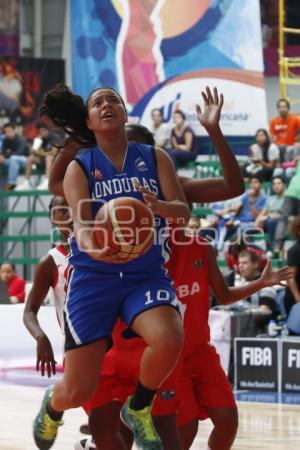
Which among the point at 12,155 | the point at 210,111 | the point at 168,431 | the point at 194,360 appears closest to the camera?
the point at 168,431

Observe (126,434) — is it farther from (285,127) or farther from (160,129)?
(160,129)

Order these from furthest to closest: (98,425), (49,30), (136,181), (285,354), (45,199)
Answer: (49,30), (45,199), (285,354), (98,425), (136,181)

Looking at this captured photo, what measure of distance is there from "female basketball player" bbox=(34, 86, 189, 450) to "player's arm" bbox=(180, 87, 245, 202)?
11.6 inches

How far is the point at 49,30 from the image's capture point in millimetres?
26781

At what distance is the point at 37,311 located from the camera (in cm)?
622

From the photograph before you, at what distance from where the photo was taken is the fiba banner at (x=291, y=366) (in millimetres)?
11062

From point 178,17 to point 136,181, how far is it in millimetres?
12972

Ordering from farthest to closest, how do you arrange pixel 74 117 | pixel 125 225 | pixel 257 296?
pixel 257 296 < pixel 74 117 < pixel 125 225

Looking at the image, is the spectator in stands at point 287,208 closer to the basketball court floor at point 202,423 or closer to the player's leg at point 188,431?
the basketball court floor at point 202,423

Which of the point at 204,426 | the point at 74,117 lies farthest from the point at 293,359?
the point at 74,117

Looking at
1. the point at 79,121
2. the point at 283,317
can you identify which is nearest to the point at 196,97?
the point at 283,317

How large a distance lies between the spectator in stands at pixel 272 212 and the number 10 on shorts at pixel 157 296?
9.88 m

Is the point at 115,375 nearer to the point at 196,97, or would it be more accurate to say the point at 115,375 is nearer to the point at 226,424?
the point at 226,424

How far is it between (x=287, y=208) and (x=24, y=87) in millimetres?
9821
